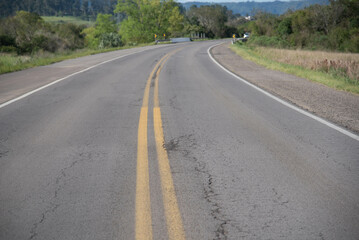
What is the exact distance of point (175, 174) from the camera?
3.63 meters

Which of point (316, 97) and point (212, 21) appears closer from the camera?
point (316, 97)

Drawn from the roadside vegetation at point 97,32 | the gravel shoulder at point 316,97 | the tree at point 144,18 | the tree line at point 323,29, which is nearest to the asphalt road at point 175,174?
the gravel shoulder at point 316,97

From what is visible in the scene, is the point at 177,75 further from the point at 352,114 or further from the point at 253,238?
the point at 253,238

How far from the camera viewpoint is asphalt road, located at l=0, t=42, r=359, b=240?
105 inches

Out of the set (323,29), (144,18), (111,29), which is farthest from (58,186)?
(111,29)

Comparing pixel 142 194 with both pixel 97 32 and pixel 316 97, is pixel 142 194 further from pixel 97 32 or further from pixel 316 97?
pixel 97 32

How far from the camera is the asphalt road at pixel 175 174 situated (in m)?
2.67

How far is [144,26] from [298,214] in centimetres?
6735

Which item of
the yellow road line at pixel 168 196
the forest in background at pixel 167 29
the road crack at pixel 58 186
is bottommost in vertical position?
the yellow road line at pixel 168 196

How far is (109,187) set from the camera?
333cm

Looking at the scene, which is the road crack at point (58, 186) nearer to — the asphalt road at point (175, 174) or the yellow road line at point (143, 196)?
the asphalt road at point (175, 174)

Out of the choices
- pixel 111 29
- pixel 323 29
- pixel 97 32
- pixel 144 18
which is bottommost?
pixel 323 29

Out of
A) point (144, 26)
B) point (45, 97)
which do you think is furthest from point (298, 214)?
point (144, 26)

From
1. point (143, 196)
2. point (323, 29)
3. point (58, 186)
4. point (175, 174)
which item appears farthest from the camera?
point (323, 29)
